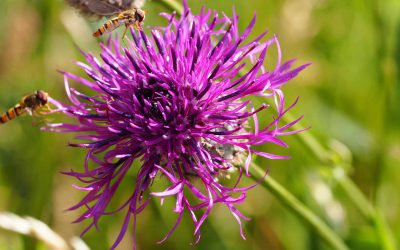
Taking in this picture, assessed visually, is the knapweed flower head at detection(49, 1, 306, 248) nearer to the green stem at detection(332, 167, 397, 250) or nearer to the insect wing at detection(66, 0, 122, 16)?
the insect wing at detection(66, 0, 122, 16)

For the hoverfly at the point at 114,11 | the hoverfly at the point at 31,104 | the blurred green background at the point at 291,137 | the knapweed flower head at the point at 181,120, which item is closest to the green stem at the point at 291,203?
the knapweed flower head at the point at 181,120

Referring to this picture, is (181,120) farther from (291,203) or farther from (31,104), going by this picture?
(31,104)

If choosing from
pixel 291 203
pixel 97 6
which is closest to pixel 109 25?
pixel 97 6

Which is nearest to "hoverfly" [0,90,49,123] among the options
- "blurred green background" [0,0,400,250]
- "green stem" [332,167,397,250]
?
"blurred green background" [0,0,400,250]

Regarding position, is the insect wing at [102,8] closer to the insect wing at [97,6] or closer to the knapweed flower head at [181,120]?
the insect wing at [97,6]

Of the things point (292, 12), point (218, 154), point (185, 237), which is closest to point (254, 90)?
point (218, 154)

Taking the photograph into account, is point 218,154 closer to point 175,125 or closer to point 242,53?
point 175,125
